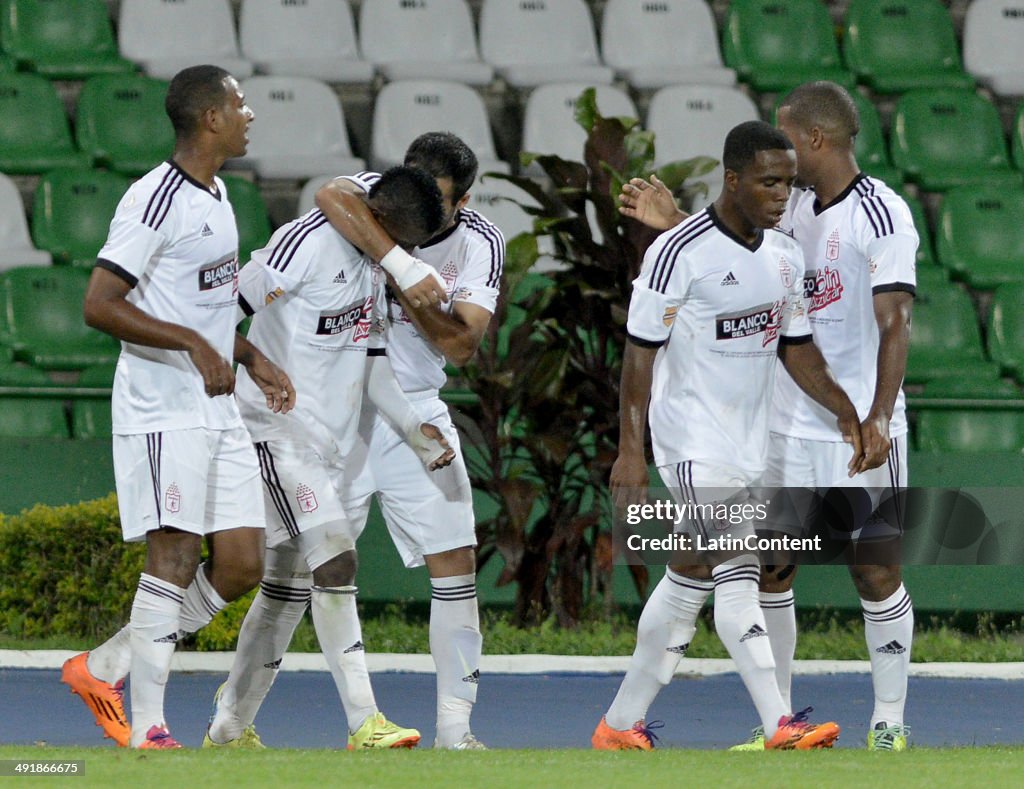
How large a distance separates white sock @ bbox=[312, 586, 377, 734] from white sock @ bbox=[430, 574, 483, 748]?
325 millimetres

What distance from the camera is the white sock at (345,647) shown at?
19.8 ft

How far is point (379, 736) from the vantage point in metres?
5.90

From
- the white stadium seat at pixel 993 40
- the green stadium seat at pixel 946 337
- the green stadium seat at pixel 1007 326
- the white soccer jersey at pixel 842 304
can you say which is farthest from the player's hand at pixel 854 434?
the white stadium seat at pixel 993 40

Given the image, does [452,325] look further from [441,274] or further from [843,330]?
[843,330]

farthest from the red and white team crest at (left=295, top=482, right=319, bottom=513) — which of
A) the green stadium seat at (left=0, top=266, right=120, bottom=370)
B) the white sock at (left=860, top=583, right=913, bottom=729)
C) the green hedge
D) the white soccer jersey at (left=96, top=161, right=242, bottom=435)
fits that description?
the green stadium seat at (left=0, top=266, right=120, bottom=370)

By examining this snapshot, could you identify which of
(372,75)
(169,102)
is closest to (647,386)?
(169,102)

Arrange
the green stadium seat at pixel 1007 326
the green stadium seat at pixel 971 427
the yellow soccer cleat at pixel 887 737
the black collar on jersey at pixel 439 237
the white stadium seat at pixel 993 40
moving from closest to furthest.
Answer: the yellow soccer cleat at pixel 887 737, the black collar on jersey at pixel 439 237, the green stadium seat at pixel 971 427, the green stadium seat at pixel 1007 326, the white stadium seat at pixel 993 40

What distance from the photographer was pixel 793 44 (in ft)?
48.2

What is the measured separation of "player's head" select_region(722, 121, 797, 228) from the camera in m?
5.77

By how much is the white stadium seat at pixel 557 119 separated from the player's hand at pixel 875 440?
734 cm

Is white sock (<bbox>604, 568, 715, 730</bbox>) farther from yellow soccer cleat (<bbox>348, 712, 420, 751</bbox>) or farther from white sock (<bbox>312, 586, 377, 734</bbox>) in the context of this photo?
white sock (<bbox>312, 586, 377, 734</bbox>)

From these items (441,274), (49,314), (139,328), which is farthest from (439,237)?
(49,314)

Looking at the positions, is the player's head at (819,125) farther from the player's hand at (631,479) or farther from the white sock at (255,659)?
the white sock at (255,659)

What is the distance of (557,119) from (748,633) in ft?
27.2
